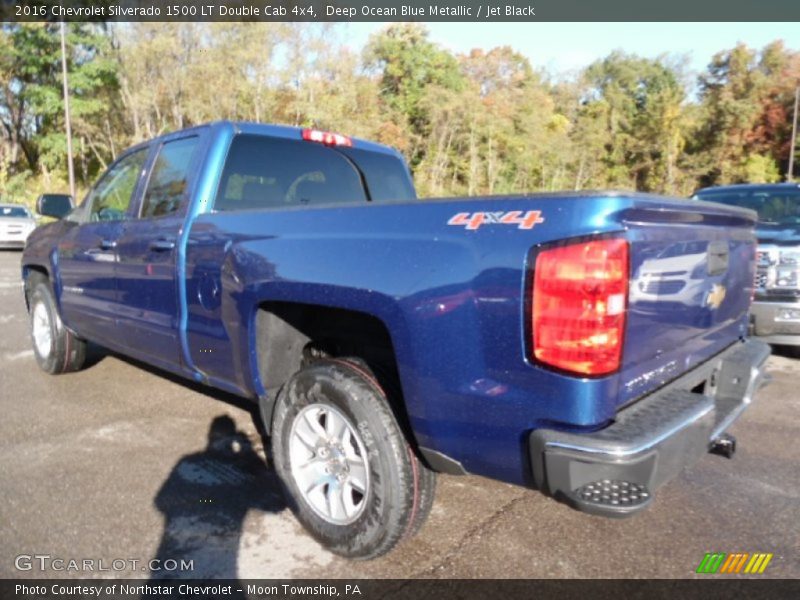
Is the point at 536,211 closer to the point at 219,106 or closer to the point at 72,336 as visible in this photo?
the point at 72,336

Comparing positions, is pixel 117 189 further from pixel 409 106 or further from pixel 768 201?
pixel 409 106

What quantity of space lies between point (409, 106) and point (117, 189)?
1195 inches

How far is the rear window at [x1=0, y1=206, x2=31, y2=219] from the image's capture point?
54.9ft

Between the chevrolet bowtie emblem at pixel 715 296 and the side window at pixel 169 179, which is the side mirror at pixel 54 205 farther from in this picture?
the chevrolet bowtie emblem at pixel 715 296

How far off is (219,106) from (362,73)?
849cm

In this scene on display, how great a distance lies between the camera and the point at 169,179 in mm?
3537

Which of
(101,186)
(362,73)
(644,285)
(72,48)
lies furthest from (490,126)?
(644,285)

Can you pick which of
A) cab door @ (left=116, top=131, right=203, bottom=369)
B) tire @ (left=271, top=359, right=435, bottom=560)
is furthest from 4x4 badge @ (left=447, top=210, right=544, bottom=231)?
cab door @ (left=116, top=131, right=203, bottom=369)

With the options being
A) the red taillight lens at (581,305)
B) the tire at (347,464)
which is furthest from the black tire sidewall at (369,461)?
the red taillight lens at (581,305)

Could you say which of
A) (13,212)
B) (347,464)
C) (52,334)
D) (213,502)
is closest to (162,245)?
(213,502)

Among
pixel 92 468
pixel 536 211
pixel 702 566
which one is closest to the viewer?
pixel 536 211

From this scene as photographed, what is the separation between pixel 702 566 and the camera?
2451 mm

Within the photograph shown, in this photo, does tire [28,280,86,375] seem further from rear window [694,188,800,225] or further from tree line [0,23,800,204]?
tree line [0,23,800,204]

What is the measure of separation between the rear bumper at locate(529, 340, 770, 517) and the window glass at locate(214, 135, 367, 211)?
2.19 metres
